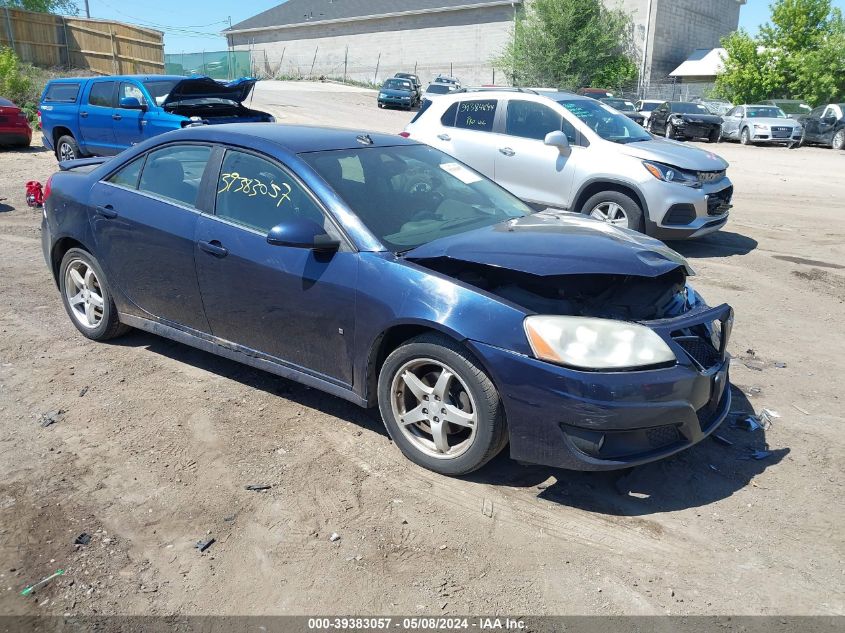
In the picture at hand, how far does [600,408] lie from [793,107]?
105 feet

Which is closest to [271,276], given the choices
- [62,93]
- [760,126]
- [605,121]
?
[605,121]

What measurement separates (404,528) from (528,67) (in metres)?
44.9

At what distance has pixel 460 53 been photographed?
179ft

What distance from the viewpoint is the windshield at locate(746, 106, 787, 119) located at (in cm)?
2783

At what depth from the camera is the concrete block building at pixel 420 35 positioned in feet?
154

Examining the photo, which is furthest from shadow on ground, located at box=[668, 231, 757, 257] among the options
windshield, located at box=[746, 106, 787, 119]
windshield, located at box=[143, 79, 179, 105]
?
windshield, located at box=[746, 106, 787, 119]

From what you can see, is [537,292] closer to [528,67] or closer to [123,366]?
[123,366]

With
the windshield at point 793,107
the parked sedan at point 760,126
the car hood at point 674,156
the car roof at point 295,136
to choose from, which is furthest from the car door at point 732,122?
the car roof at point 295,136

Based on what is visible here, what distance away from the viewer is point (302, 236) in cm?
387

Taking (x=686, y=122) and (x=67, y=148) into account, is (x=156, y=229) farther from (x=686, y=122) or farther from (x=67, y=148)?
(x=686, y=122)

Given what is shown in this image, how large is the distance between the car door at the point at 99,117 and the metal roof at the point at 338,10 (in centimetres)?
4293

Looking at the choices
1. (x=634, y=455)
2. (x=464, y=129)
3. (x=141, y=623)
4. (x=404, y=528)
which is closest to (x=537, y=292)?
(x=634, y=455)

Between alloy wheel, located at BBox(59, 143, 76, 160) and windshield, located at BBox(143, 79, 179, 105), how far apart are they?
9.16 feet

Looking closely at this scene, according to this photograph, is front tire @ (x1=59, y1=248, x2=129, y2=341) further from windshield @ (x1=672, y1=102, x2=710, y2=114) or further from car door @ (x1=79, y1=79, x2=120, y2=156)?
windshield @ (x1=672, y1=102, x2=710, y2=114)
